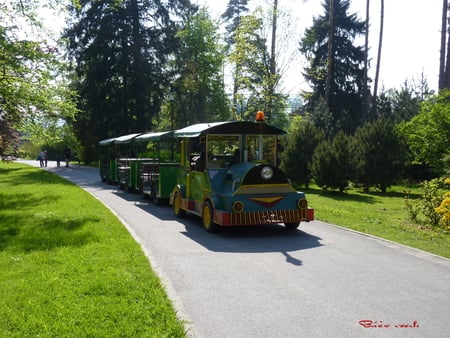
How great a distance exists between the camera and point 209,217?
10.5 meters

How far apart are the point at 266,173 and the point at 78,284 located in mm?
5388

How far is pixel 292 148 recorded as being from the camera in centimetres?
2200

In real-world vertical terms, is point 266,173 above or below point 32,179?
above

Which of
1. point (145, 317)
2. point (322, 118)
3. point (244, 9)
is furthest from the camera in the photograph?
point (244, 9)

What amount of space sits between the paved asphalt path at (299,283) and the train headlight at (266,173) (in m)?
1.27

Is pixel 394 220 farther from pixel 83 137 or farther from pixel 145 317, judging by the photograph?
pixel 83 137

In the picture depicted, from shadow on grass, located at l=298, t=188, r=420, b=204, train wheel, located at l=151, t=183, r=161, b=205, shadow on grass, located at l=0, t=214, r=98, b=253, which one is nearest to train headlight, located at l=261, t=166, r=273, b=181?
shadow on grass, located at l=0, t=214, r=98, b=253

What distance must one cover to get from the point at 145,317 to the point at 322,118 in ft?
97.1

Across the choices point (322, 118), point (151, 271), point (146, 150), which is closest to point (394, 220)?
point (151, 271)

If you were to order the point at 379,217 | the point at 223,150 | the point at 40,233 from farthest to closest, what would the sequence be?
the point at 379,217 → the point at 223,150 → the point at 40,233

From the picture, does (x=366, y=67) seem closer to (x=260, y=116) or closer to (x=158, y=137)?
(x=158, y=137)

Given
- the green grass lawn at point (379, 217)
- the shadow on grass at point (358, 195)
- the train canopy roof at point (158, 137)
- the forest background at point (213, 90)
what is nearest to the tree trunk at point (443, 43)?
the forest background at point (213, 90)

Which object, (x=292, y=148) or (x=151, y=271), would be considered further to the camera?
(x=292, y=148)
